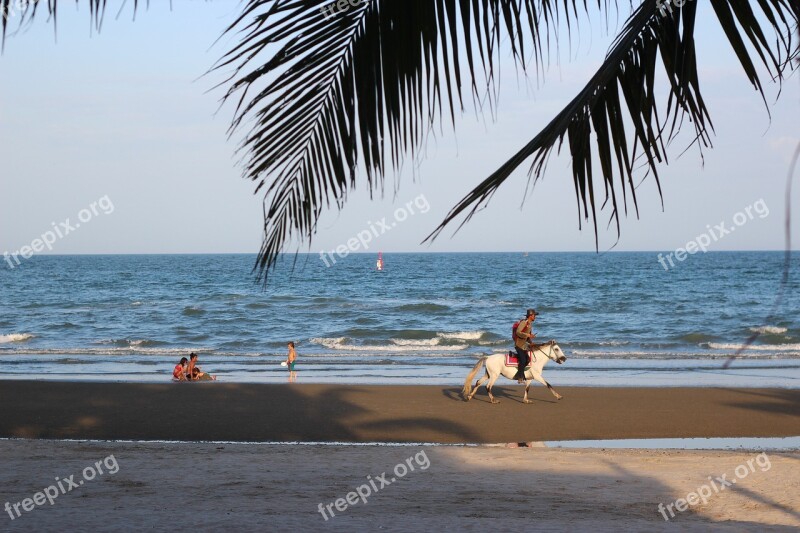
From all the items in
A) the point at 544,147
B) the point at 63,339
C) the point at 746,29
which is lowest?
the point at 63,339

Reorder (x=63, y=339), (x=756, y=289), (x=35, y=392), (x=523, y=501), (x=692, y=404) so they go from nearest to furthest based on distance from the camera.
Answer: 1. (x=523, y=501)
2. (x=692, y=404)
3. (x=35, y=392)
4. (x=63, y=339)
5. (x=756, y=289)

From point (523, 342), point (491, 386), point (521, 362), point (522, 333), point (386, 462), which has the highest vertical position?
point (522, 333)

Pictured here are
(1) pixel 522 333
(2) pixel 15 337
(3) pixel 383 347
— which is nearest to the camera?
(1) pixel 522 333

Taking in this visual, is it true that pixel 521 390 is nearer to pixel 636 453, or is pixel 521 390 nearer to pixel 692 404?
pixel 692 404

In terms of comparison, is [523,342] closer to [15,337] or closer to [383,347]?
[383,347]

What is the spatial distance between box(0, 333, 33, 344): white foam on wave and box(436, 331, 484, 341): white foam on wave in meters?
16.5

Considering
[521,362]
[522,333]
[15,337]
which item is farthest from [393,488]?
[15,337]

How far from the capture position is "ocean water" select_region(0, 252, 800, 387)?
2372cm

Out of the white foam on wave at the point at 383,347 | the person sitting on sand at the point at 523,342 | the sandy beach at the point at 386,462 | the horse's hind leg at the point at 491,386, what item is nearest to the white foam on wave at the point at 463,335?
the white foam on wave at the point at 383,347

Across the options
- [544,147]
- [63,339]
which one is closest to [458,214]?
[544,147]

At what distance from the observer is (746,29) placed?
168cm

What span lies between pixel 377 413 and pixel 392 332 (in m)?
21.6

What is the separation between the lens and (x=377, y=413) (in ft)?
50.2

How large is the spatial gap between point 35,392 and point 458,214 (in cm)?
1813
